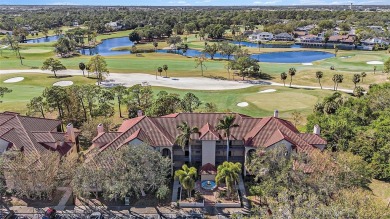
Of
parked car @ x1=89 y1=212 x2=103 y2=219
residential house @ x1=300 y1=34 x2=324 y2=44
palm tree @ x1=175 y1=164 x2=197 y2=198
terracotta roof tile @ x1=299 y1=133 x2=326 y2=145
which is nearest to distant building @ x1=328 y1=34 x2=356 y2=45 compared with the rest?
residential house @ x1=300 y1=34 x2=324 y2=44

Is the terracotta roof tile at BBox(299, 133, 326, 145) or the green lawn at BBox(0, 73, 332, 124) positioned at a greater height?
the terracotta roof tile at BBox(299, 133, 326, 145)

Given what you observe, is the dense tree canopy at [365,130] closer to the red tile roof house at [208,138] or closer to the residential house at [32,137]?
the red tile roof house at [208,138]

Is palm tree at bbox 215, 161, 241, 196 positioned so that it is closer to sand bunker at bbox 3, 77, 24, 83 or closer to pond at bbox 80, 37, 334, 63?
sand bunker at bbox 3, 77, 24, 83

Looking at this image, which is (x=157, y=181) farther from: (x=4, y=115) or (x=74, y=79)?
(x=74, y=79)

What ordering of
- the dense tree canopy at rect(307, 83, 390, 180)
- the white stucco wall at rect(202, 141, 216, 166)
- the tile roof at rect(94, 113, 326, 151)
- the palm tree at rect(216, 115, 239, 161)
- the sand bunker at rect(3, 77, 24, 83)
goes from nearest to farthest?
the palm tree at rect(216, 115, 239, 161) → the tile roof at rect(94, 113, 326, 151) → the dense tree canopy at rect(307, 83, 390, 180) → the white stucco wall at rect(202, 141, 216, 166) → the sand bunker at rect(3, 77, 24, 83)

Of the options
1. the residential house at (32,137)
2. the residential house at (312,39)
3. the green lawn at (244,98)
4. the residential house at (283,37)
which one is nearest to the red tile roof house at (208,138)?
the residential house at (32,137)

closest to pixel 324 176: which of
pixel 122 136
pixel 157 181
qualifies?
pixel 157 181

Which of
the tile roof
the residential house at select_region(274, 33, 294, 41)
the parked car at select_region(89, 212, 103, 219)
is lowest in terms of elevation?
the parked car at select_region(89, 212, 103, 219)
